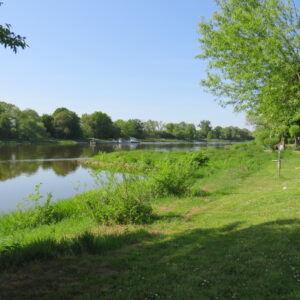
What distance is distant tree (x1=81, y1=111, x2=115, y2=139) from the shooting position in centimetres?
13338

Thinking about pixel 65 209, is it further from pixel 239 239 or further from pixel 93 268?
pixel 239 239

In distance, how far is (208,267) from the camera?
17.4ft

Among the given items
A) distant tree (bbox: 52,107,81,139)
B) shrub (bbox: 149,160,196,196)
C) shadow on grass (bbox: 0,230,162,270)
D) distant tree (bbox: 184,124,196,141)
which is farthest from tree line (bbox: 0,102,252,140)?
shadow on grass (bbox: 0,230,162,270)

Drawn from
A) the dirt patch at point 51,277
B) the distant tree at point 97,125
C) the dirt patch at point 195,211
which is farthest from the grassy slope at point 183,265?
the distant tree at point 97,125

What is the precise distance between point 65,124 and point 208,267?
114 metres

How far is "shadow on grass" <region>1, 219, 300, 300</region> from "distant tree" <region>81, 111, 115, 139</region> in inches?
5037

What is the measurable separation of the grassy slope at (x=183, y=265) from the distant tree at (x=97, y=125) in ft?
417

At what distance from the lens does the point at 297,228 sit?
23.7 feet

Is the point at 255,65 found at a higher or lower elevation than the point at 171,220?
higher

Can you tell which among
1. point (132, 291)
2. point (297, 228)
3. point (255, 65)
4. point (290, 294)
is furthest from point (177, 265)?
point (255, 65)

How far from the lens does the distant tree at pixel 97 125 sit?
13338 centimetres

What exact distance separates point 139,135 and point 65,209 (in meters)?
158

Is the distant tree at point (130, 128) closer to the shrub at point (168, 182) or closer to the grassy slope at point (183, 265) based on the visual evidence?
the shrub at point (168, 182)

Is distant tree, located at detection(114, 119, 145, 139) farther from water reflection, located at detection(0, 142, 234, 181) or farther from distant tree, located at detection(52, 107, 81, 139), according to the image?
water reflection, located at detection(0, 142, 234, 181)
